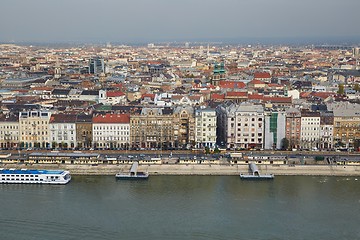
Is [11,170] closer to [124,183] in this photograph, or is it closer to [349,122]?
[124,183]

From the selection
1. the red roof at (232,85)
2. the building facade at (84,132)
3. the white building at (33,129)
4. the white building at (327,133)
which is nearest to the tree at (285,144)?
the white building at (327,133)

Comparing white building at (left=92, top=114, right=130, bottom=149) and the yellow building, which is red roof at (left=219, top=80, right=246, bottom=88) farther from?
white building at (left=92, top=114, right=130, bottom=149)

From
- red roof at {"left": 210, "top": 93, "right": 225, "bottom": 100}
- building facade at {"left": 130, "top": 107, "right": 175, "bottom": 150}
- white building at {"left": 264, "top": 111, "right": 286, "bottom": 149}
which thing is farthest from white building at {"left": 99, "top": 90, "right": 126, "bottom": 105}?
white building at {"left": 264, "top": 111, "right": 286, "bottom": 149}

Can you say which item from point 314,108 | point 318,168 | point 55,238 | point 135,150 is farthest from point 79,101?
point 55,238

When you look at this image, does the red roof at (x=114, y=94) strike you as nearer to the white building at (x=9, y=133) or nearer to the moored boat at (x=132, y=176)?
the white building at (x=9, y=133)

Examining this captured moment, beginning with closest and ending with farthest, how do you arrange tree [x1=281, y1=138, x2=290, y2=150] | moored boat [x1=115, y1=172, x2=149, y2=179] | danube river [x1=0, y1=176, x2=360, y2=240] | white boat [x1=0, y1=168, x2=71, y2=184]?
danube river [x1=0, y1=176, x2=360, y2=240], white boat [x1=0, y1=168, x2=71, y2=184], moored boat [x1=115, y1=172, x2=149, y2=179], tree [x1=281, y1=138, x2=290, y2=150]

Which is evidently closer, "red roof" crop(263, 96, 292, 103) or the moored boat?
the moored boat
